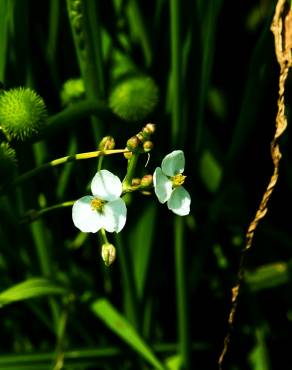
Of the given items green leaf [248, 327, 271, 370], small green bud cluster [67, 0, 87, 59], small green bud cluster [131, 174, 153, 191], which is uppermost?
small green bud cluster [67, 0, 87, 59]

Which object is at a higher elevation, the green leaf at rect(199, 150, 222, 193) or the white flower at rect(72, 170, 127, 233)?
the white flower at rect(72, 170, 127, 233)

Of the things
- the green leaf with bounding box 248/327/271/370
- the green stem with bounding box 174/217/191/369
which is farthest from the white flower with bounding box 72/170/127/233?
the green leaf with bounding box 248/327/271/370

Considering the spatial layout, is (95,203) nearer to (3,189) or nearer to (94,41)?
(3,189)

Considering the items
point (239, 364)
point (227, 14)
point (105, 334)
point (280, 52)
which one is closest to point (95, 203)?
point (280, 52)

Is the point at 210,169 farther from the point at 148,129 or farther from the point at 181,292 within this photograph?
the point at 148,129

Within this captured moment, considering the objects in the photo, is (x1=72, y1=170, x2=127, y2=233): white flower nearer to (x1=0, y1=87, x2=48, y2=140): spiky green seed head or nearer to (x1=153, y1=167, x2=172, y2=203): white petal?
(x1=153, y1=167, x2=172, y2=203): white petal

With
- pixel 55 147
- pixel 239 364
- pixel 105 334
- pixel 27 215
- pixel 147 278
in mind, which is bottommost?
pixel 239 364

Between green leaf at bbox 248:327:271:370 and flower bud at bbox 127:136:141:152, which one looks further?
green leaf at bbox 248:327:271:370
